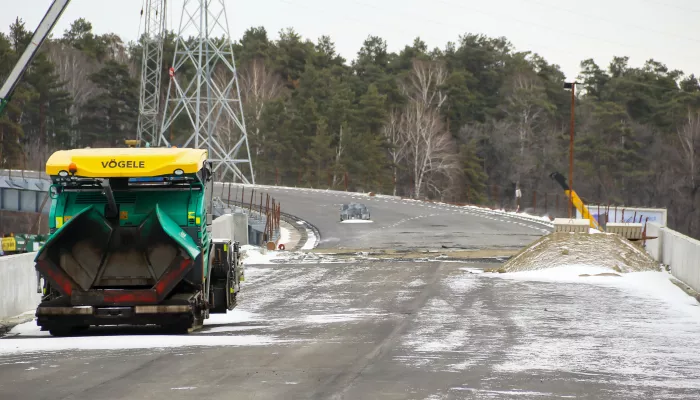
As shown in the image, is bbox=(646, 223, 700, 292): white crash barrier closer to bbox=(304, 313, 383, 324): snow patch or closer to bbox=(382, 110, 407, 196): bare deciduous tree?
bbox=(304, 313, 383, 324): snow patch

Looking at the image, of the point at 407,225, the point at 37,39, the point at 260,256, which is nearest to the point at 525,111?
the point at 407,225

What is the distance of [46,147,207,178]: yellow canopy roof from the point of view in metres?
14.1

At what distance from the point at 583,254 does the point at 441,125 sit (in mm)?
83527

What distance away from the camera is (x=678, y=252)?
2462cm

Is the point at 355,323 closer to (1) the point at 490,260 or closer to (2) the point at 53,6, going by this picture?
(2) the point at 53,6

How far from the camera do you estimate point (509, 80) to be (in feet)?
393

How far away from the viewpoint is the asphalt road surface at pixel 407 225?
44062 mm

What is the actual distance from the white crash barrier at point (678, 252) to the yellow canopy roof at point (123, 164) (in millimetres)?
11941

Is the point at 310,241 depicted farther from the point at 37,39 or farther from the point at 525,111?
the point at 525,111

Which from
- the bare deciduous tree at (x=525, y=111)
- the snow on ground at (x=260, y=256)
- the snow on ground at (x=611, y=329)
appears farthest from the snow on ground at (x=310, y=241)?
the bare deciduous tree at (x=525, y=111)

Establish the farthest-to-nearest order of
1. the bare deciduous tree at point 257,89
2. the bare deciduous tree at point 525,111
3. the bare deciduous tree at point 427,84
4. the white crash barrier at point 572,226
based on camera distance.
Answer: the bare deciduous tree at point 427,84 → the bare deciduous tree at point 257,89 → the bare deciduous tree at point 525,111 → the white crash barrier at point 572,226

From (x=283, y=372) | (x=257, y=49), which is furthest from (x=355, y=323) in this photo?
(x=257, y=49)

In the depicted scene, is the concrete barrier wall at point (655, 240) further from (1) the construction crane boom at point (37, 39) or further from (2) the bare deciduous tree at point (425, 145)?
(2) the bare deciduous tree at point (425, 145)

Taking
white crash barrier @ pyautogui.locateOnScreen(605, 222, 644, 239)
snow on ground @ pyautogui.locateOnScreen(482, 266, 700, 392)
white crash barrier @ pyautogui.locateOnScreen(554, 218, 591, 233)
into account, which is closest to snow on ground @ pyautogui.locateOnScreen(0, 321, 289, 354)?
snow on ground @ pyautogui.locateOnScreen(482, 266, 700, 392)
